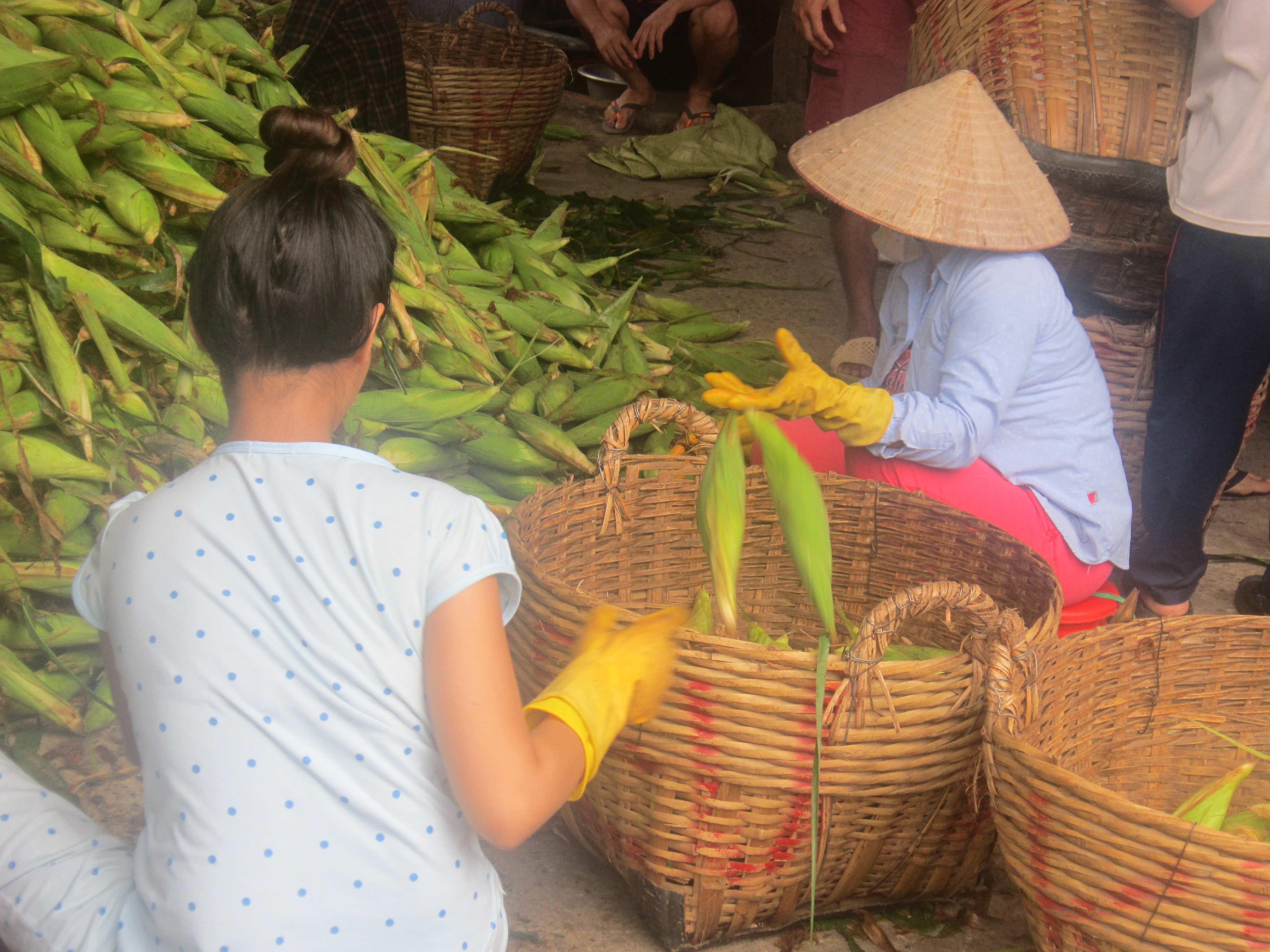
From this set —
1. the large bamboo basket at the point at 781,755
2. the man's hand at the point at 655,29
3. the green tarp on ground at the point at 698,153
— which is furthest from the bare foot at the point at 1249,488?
the man's hand at the point at 655,29

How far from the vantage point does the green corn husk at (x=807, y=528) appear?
1.42 metres

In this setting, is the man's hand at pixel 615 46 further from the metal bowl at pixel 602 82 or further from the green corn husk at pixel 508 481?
the green corn husk at pixel 508 481

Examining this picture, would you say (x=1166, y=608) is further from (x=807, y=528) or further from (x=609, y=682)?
(x=609, y=682)

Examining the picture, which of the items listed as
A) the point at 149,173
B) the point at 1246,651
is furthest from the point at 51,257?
the point at 1246,651

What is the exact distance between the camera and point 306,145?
109cm

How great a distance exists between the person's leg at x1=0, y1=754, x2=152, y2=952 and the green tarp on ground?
4.89 meters

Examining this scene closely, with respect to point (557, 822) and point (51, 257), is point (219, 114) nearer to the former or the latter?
point (51, 257)

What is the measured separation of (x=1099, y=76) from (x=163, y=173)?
6.43 feet

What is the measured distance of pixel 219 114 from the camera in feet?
7.52

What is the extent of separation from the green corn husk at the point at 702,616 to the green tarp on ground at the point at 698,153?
4253 millimetres

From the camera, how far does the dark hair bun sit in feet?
3.40

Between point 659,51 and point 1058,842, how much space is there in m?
6.07

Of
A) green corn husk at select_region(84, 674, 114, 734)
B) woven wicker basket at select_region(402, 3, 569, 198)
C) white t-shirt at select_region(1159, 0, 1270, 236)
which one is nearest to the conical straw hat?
white t-shirt at select_region(1159, 0, 1270, 236)

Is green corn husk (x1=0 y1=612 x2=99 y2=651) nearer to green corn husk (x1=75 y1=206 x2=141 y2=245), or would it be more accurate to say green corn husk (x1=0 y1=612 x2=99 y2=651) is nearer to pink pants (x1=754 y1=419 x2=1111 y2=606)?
green corn husk (x1=75 y1=206 x2=141 y2=245)
